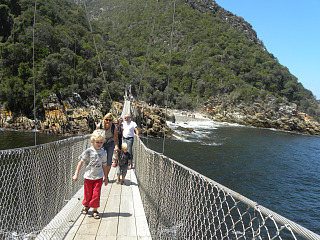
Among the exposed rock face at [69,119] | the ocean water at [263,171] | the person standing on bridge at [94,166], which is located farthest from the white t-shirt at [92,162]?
the exposed rock face at [69,119]

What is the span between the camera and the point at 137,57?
5466 cm

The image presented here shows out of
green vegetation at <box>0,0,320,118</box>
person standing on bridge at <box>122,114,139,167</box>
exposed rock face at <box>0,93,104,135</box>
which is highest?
green vegetation at <box>0,0,320,118</box>

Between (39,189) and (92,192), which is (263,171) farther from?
(39,189)

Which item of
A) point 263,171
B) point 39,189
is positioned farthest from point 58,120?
point 39,189

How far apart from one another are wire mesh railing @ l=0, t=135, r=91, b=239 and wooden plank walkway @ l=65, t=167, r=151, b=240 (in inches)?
6.4

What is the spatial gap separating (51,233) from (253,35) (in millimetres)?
111375

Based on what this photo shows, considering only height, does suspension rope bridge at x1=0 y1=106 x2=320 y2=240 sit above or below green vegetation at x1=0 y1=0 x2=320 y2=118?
below

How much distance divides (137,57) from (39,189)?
182 feet

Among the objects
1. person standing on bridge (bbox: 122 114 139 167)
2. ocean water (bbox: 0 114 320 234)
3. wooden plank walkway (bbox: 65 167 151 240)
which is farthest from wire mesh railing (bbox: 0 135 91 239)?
ocean water (bbox: 0 114 320 234)

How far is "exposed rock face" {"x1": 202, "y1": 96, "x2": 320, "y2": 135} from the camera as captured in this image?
38.0m

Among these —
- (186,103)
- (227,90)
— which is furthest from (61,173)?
(227,90)

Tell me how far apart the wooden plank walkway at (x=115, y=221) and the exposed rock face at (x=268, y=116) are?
41.1m

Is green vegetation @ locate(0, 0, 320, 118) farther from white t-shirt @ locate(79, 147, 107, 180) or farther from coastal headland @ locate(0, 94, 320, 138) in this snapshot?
white t-shirt @ locate(79, 147, 107, 180)

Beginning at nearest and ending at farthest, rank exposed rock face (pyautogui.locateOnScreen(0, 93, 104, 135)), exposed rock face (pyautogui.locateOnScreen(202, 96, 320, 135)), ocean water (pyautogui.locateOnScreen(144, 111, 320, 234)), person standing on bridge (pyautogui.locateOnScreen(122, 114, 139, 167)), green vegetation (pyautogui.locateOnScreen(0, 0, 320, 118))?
person standing on bridge (pyautogui.locateOnScreen(122, 114, 139, 167)) → ocean water (pyautogui.locateOnScreen(144, 111, 320, 234)) → exposed rock face (pyautogui.locateOnScreen(0, 93, 104, 135)) → green vegetation (pyautogui.locateOnScreen(0, 0, 320, 118)) → exposed rock face (pyautogui.locateOnScreen(202, 96, 320, 135))
